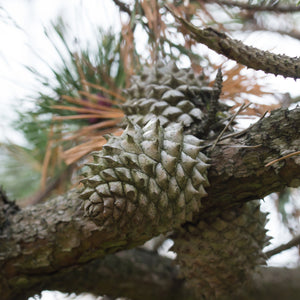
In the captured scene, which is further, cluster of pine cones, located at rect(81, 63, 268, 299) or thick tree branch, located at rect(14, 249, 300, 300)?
thick tree branch, located at rect(14, 249, 300, 300)

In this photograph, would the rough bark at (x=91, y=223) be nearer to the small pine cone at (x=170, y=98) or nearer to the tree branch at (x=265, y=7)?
the small pine cone at (x=170, y=98)

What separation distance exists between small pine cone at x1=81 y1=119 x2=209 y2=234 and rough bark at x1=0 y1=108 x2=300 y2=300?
7cm

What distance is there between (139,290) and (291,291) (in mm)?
523

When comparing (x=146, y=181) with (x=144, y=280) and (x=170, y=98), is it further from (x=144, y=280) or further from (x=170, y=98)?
(x=144, y=280)

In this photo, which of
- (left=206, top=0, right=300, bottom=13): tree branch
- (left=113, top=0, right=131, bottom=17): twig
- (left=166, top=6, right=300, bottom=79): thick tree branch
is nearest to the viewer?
(left=166, top=6, right=300, bottom=79): thick tree branch

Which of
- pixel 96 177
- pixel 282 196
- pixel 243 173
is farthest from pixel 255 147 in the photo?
pixel 282 196

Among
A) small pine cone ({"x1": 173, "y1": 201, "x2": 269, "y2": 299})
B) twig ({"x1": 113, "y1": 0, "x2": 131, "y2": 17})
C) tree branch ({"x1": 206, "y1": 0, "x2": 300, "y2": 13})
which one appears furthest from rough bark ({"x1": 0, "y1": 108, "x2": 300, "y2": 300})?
twig ({"x1": 113, "y1": 0, "x2": 131, "y2": 17})

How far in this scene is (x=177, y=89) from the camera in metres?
0.84

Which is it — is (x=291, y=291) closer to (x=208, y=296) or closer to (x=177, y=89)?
(x=208, y=296)

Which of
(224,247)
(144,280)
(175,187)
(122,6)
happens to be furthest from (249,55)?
(144,280)

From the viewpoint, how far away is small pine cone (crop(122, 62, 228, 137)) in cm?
79

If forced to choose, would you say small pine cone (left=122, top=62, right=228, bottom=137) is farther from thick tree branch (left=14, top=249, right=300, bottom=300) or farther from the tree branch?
thick tree branch (left=14, top=249, right=300, bottom=300)

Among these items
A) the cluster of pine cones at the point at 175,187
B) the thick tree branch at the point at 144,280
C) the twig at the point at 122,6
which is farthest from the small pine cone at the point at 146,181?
the twig at the point at 122,6

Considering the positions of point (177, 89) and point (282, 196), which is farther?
point (282, 196)
